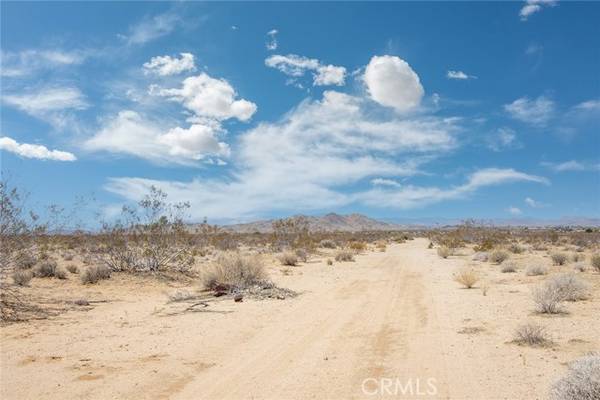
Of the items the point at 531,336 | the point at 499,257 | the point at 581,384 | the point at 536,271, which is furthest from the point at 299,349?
the point at 499,257

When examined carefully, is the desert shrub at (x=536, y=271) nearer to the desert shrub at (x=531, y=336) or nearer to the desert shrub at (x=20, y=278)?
the desert shrub at (x=531, y=336)

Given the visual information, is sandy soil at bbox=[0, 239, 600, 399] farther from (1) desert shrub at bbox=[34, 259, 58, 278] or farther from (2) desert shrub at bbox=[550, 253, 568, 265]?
(2) desert shrub at bbox=[550, 253, 568, 265]

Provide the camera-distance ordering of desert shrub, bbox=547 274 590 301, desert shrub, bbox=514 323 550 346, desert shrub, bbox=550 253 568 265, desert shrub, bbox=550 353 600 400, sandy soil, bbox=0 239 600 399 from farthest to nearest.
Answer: desert shrub, bbox=550 253 568 265
desert shrub, bbox=547 274 590 301
desert shrub, bbox=514 323 550 346
sandy soil, bbox=0 239 600 399
desert shrub, bbox=550 353 600 400

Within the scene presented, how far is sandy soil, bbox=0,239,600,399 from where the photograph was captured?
7.12 m

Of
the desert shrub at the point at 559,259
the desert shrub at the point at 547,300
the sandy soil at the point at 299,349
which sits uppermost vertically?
the desert shrub at the point at 559,259

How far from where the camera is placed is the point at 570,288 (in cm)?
1389

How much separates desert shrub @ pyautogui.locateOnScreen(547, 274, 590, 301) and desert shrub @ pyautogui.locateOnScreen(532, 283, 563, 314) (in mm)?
899

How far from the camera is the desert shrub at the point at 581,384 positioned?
16.8ft

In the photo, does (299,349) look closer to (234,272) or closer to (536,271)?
(234,272)

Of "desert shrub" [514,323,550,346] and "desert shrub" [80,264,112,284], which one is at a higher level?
"desert shrub" [80,264,112,284]

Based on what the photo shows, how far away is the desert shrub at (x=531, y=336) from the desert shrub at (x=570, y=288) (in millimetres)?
4824

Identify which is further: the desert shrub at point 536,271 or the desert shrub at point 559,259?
the desert shrub at point 559,259

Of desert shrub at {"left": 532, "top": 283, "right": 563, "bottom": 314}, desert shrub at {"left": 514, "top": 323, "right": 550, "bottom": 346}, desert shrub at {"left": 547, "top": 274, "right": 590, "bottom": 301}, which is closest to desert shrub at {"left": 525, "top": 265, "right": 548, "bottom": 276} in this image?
desert shrub at {"left": 547, "top": 274, "right": 590, "bottom": 301}

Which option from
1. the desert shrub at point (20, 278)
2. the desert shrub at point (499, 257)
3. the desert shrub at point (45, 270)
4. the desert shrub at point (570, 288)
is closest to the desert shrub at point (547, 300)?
the desert shrub at point (570, 288)
